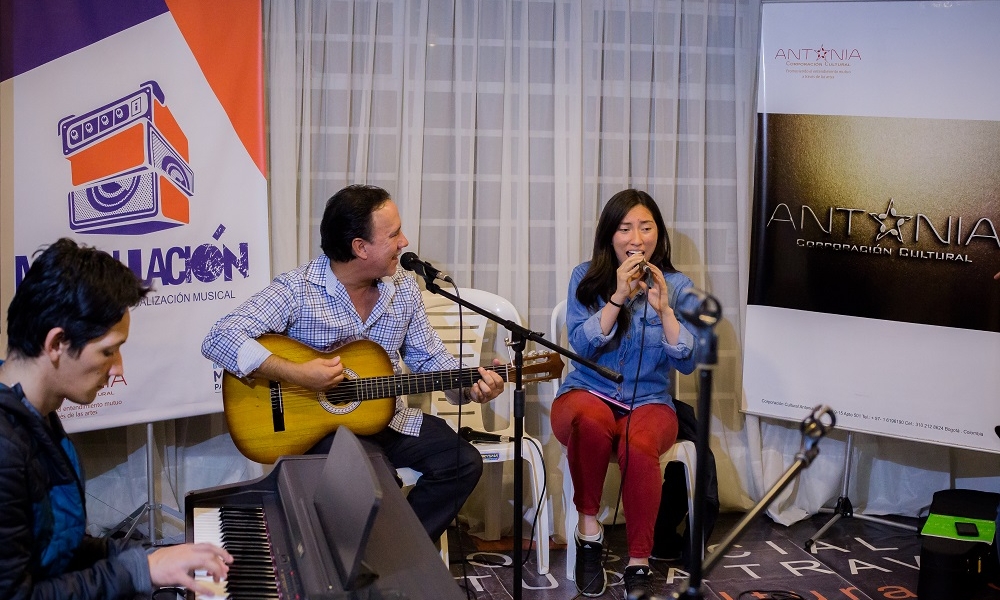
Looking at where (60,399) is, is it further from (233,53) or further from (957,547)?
(957,547)

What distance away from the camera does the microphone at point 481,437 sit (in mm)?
3348

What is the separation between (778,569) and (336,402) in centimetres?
176

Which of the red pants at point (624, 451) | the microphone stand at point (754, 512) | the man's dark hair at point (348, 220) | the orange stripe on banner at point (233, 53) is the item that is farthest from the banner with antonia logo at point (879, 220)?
the microphone stand at point (754, 512)

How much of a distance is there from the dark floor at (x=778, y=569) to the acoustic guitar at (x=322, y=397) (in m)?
0.70

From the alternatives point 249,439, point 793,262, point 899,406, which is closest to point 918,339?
point 899,406

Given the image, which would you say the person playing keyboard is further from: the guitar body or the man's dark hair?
the man's dark hair

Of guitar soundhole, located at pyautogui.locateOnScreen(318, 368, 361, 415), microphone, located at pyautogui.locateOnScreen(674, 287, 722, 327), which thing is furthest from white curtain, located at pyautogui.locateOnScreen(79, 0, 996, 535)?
microphone, located at pyautogui.locateOnScreen(674, 287, 722, 327)

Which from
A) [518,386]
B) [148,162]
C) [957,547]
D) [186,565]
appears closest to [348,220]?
[148,162]

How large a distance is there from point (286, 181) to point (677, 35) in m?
1.70

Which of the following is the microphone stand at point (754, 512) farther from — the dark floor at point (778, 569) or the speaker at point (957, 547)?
the speaker at point (957, 547)

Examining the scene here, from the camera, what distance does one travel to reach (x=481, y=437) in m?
3.37

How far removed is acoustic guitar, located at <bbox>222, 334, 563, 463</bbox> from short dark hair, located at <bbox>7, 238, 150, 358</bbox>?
131cm

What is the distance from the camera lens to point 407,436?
3.12 m

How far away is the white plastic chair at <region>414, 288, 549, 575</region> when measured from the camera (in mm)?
3398
